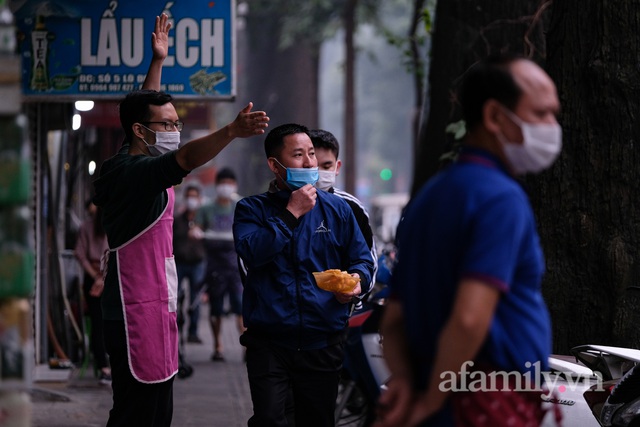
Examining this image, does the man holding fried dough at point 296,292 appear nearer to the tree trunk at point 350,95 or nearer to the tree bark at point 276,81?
the tree trunk at point 350,95

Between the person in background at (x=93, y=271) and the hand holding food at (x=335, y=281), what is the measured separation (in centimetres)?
596

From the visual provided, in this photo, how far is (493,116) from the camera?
3.50 meters

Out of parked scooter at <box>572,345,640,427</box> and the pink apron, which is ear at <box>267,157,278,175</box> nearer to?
the pink apron

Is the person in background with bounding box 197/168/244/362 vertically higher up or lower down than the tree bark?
lower down

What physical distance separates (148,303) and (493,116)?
2.54 meters

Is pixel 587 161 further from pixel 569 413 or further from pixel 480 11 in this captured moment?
pixel 480 11

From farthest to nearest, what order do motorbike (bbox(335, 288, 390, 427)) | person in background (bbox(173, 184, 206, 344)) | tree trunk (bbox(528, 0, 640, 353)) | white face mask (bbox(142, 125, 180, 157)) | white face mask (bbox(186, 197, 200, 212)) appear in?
white face mask (bbox(186, 197, 200, 212)) < person in background (bbox(173, 184, 206, 344)) < motorbike (bbox(335, 288, 390, 427)) < tree trunk (bbox(528, 0, 640, 353)) < white face mask (bbox(142, 125, 180, 157))

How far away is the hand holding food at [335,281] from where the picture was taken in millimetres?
5805

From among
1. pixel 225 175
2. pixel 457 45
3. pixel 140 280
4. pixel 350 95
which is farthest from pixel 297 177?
pixel 350 95

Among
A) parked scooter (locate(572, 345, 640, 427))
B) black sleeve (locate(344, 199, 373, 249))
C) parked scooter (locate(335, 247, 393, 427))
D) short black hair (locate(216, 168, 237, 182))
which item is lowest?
parked scooter (locate(335, 247, 393, 427))

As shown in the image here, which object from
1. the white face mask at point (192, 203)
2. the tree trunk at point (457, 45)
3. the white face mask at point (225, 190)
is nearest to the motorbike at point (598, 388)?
the tree trunk at point (457, 45)

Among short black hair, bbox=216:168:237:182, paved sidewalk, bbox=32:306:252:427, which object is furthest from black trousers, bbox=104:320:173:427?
short black hair, bbox=216:168:237:182

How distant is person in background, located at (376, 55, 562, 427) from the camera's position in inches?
131

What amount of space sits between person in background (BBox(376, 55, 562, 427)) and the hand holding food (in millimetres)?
2202
